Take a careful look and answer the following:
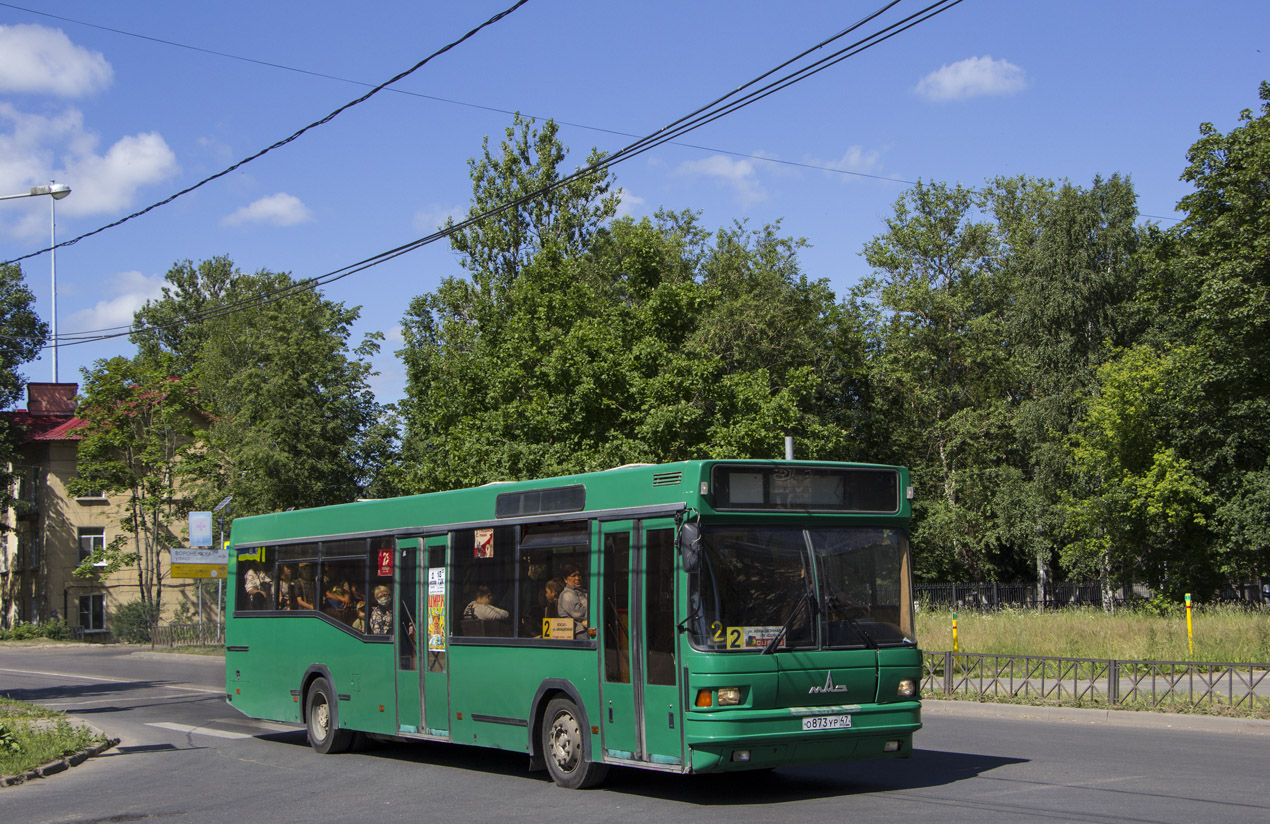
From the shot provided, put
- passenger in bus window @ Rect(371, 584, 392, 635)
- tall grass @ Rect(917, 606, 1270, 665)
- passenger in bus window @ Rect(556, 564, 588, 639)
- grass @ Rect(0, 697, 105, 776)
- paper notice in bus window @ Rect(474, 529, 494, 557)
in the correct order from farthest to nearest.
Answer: tall grass @ Rect(917, 606, 1270, 665)
passenger in bus window @ Rect(371, 584, 392, 635)
grass @ Rect(0, 697, 105, 776)
paper notice in bus window @ Rect(474, 529, 494, 557)
passenger in bus window @ Rect(556, 564, 588, 639)

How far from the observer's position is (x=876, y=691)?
1021cm

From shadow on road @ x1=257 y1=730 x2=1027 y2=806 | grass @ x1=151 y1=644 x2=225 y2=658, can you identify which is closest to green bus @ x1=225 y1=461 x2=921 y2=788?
shadow on road @ x1=257 y1=730 x2=1027 y2=806

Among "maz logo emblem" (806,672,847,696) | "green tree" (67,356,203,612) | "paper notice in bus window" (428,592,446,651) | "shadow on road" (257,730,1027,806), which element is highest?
"green tree" (67,356,203,612)

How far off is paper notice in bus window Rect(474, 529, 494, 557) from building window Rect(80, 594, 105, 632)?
5776 centimetres

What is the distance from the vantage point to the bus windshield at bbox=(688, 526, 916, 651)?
9742 mm

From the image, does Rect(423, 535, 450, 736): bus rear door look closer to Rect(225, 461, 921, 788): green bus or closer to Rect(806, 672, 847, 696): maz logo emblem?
Rect(225, 461, 921, 788): green bus

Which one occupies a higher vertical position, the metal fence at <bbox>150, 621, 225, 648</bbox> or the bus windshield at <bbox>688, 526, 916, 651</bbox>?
the bus windshield at <bbox>688, 526, 916, 651</bbox>

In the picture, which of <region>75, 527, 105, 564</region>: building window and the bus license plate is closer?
the bus license plate

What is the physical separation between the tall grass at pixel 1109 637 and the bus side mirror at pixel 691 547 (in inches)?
519

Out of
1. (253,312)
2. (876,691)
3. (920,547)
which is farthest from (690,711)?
(253,312)

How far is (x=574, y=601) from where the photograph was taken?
439 inches

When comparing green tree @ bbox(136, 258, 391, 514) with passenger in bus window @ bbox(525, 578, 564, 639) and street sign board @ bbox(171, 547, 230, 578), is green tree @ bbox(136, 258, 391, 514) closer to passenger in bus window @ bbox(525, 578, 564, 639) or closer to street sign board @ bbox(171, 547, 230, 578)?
street sign board @ bbox(171, 547, 230, 578)

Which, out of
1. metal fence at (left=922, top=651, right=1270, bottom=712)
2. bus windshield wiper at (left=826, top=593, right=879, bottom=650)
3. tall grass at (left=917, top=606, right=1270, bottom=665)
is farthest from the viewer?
tall grass at (left=917, top=606, right=1270, bottom=665)

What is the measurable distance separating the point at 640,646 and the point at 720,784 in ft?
6.31
